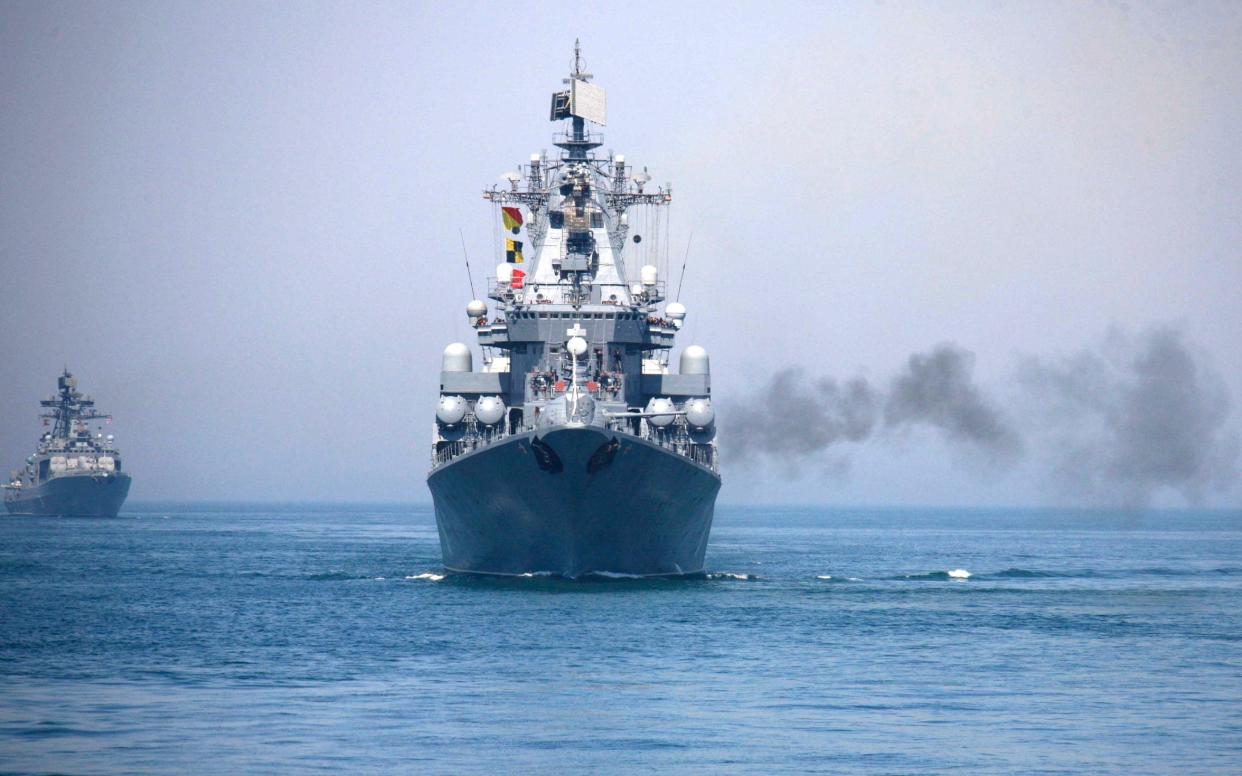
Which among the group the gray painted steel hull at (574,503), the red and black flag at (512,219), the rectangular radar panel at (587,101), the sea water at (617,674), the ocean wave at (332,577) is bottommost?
the sea water at (617,674)

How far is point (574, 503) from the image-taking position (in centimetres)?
4569

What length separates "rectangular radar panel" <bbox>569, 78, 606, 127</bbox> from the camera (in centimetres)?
5938

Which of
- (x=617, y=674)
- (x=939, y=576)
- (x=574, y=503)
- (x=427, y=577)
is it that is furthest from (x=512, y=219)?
(x=617, y=674)

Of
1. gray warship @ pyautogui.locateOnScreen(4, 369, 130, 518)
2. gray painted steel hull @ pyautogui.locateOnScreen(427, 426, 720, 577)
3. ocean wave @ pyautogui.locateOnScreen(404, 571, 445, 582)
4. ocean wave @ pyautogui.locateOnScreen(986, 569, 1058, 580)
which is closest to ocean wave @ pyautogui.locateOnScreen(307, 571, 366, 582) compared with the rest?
ocean wave @ pyautogui.locateOnScreen(404, 571, 445, 582)

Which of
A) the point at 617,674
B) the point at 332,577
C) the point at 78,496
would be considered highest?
the point at 78,496

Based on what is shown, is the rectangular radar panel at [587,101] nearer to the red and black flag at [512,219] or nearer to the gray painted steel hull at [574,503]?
the red and black flag at [512,219]

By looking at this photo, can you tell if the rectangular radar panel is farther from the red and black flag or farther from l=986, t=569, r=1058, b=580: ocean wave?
l=986, t=569, r=1058, b=580: ocean wave

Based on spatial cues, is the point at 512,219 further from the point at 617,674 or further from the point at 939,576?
the point at 617,674

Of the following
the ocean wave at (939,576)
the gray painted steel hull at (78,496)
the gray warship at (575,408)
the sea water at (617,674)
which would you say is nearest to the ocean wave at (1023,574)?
the ocean wave at (939,576)

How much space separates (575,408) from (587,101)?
1959cm

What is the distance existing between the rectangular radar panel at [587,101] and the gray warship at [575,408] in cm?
6

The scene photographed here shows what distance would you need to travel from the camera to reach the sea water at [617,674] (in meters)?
24.7

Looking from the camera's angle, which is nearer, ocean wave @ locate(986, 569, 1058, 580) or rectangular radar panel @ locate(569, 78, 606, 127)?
rectangular radar panel @ locate(569, 78, 606, 127)

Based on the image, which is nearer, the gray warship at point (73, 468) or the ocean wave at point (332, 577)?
the ocean wave at point (332, 577)
